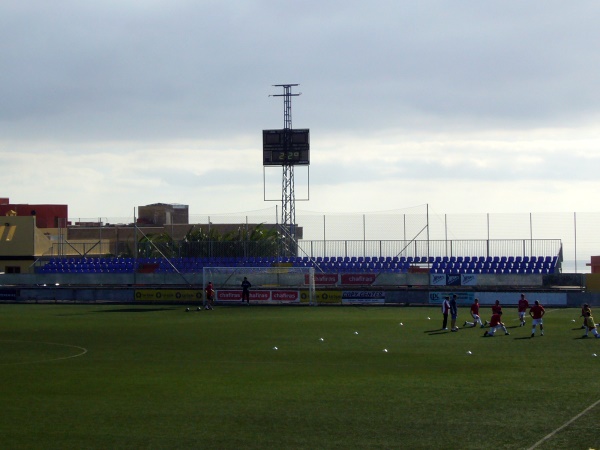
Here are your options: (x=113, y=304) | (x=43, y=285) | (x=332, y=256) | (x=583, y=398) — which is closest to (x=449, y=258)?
(x=332, y=256)

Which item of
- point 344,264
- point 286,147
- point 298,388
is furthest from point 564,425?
point 286,147

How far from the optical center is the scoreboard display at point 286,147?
234ft

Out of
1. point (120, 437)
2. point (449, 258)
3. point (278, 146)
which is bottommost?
point (120, 437)

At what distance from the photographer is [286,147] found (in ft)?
234

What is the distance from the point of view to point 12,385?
21047 mm

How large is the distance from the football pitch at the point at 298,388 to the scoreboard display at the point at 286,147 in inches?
1364

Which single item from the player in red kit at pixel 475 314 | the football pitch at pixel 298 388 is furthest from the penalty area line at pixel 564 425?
the player in red kit at pixel 475 314

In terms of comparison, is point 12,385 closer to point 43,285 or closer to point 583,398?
point 583,398

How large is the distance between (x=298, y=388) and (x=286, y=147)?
5176cm

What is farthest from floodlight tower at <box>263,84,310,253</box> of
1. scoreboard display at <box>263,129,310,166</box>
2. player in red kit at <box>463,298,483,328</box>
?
player in red kit at <box>463,298,483,328</box>

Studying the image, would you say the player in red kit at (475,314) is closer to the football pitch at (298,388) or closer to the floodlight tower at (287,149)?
the football pitch at (298,388)

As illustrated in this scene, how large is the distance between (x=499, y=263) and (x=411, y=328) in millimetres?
24834

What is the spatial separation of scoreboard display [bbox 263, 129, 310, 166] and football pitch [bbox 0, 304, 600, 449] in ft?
114

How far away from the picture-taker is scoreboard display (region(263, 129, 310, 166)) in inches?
2805
